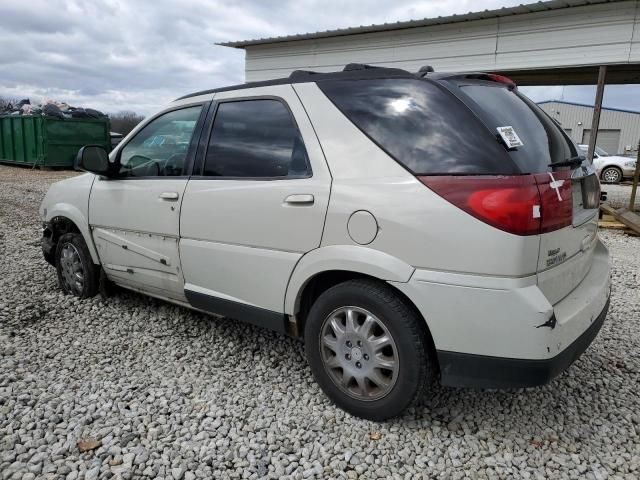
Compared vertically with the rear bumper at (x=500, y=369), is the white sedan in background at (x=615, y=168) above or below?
above

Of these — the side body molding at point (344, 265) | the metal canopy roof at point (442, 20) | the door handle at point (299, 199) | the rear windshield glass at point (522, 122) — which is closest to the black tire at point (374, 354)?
the side body molding at point (344, 265)

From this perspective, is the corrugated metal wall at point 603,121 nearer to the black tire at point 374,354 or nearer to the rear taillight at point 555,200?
the rear taillight at point 555,200

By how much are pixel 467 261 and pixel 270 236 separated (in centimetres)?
111

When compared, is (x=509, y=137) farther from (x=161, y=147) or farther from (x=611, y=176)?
(x=611, y=176)

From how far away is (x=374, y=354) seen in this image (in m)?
2.47

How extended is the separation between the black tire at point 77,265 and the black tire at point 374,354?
2.42 meters

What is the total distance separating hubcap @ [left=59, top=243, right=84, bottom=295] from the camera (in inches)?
169

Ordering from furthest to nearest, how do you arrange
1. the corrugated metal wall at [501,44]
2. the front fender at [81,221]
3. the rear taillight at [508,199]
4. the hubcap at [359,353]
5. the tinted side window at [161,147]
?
the corrugated metal wall at [501,44] < the front fender at [81,221] < the tinted side window at [161,147] < the hubcap at [359,353] < the rear taillight at [508,199]

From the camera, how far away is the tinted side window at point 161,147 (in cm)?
341

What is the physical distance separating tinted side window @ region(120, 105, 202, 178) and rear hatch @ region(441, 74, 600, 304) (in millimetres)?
1831

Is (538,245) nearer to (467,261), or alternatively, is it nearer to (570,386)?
(467,261)

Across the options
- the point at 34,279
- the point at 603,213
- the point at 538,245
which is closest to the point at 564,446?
the point at 538,245

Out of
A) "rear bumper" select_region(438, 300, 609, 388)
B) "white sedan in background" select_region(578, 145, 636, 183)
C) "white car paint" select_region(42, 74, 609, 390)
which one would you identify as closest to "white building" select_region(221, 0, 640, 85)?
"white sedan in background" select_region(578, 145, 636, 183)

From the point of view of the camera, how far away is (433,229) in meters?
2.19
